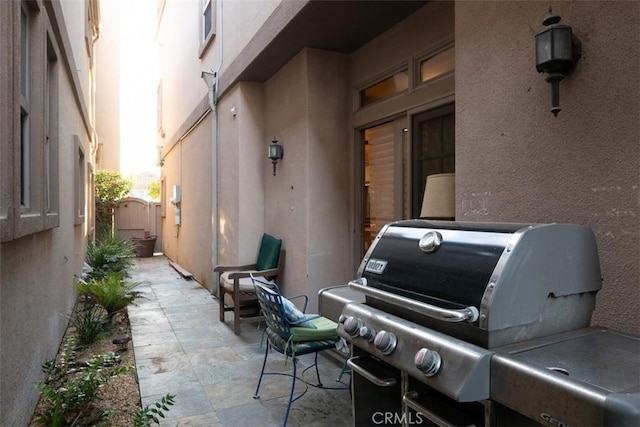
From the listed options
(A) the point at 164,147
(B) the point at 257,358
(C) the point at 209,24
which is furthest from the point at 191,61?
(B) the point at 257,358

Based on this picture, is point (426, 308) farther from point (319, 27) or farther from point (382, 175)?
point (319, 27)

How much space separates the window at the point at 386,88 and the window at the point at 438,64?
9.0 inches

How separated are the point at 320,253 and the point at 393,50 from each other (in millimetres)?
2290

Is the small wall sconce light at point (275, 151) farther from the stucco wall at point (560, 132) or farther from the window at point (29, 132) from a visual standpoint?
the stucco wall at point (560, 132)

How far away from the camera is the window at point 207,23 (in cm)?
675

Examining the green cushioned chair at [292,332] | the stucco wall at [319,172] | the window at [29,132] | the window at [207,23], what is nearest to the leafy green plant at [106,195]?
the window at [207,23]

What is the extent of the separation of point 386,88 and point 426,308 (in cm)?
327

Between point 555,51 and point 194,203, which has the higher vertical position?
point 555,51

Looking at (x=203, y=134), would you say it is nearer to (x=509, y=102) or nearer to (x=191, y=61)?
(x=191, y=61)

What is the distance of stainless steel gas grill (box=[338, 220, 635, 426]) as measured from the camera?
135cm

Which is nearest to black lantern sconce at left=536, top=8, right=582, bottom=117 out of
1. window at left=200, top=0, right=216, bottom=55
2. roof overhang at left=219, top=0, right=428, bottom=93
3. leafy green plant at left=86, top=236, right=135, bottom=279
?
roof overhang at left=219, top=0, right=428, bottom=93

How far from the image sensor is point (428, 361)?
55.4 inches

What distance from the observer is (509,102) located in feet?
7.30

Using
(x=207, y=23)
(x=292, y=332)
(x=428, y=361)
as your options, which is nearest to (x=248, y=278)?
(x=292, y=332)
